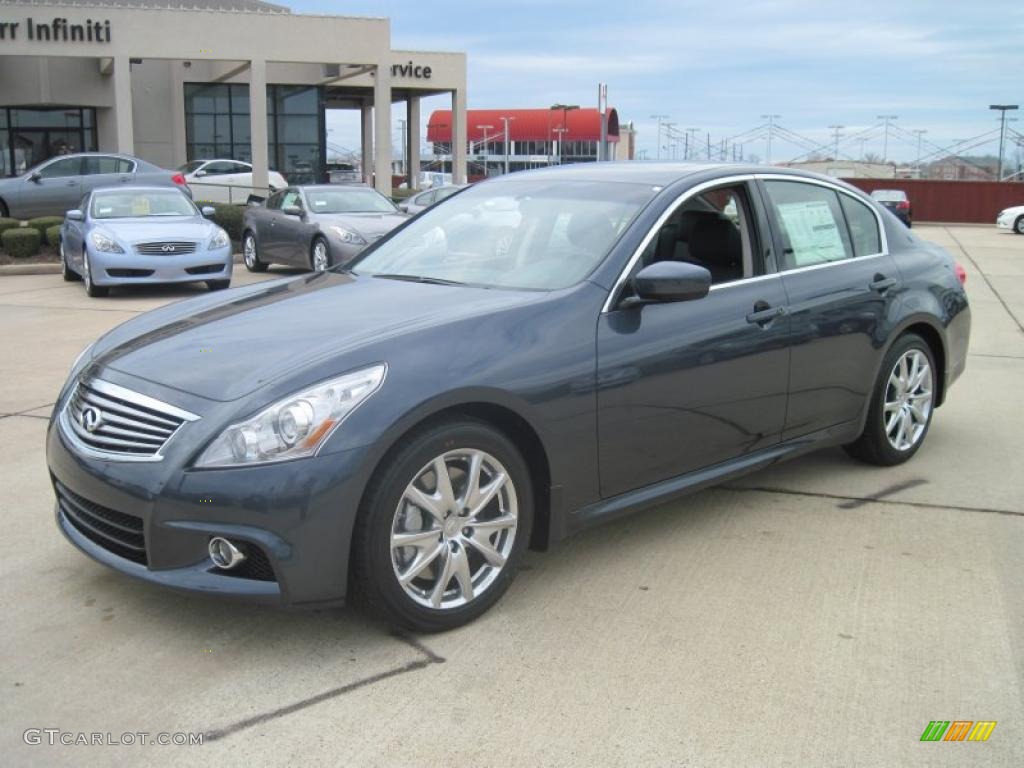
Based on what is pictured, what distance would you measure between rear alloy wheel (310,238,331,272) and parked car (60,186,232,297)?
1.39 m

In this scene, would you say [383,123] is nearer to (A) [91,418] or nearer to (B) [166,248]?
(B) [166,248]

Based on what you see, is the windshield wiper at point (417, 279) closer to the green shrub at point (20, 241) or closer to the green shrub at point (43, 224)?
the green shrub at point (20, 241)

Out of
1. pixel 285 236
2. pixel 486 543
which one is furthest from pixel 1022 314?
pixel 486 543

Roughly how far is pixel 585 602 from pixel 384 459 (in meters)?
1.04

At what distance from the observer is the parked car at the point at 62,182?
Answer: 19734mm

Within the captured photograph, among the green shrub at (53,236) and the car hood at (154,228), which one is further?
the green shrub at (53,236)

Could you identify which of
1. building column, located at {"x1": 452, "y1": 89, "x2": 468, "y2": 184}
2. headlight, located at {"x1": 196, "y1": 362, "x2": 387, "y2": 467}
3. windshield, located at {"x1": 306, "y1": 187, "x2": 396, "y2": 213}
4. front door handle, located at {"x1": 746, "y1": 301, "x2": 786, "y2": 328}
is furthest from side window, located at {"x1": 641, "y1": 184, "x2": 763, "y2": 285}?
building column, located at {"x1": 452, "y1": 89, "x2": 468, "y2": 184}

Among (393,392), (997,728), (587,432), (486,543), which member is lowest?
(997,728)

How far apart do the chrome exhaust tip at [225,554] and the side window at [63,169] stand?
1881 centimetres

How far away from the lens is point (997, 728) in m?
3.05

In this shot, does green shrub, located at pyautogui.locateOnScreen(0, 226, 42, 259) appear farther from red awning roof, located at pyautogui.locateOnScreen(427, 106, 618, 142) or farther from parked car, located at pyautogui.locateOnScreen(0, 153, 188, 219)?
red awning roof, located at pyautogui.locateOnScreen(427, 106, 618, 142)

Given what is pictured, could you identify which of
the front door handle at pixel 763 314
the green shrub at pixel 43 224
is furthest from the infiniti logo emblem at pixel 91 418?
the green shrub at pixel 43 224

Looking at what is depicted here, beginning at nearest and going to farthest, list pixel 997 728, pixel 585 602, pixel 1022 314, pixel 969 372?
pixel 997 728 → pixel 585 602 → pixel 969 372 → pixel 1022 314

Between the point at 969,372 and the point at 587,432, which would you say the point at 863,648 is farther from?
the point at 969,372
